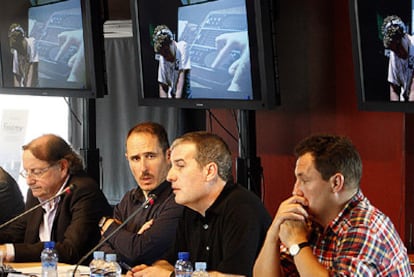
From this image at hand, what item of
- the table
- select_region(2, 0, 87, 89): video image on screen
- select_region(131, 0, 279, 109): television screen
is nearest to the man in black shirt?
the table

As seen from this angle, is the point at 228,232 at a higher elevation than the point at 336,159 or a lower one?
lower

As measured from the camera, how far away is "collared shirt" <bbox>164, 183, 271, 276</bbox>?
11.4 feet

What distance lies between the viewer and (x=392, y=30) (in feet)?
12.2

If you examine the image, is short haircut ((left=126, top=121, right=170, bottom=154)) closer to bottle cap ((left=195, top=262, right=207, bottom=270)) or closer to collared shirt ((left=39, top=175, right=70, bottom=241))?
collared shirt ((left=39, top=175, right=70, bottom=241))

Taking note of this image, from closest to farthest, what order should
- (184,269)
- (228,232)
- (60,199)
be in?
(184,269), (228,232), (60,199)

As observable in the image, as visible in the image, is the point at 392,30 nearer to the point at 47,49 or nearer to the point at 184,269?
the point at 184,269

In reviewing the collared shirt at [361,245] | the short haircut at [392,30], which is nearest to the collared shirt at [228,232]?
the collared shirt at [361,245]

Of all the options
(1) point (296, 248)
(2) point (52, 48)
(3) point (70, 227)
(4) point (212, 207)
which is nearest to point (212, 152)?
(4) point (212, 207)

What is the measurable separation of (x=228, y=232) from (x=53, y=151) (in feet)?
4.43

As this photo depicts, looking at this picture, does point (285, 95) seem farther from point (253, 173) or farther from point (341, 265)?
point (341, 265)

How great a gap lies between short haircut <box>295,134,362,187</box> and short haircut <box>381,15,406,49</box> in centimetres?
80

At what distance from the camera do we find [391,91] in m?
3.79

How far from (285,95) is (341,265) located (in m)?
2.07

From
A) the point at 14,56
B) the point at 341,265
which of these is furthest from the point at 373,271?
the point at 14,56
